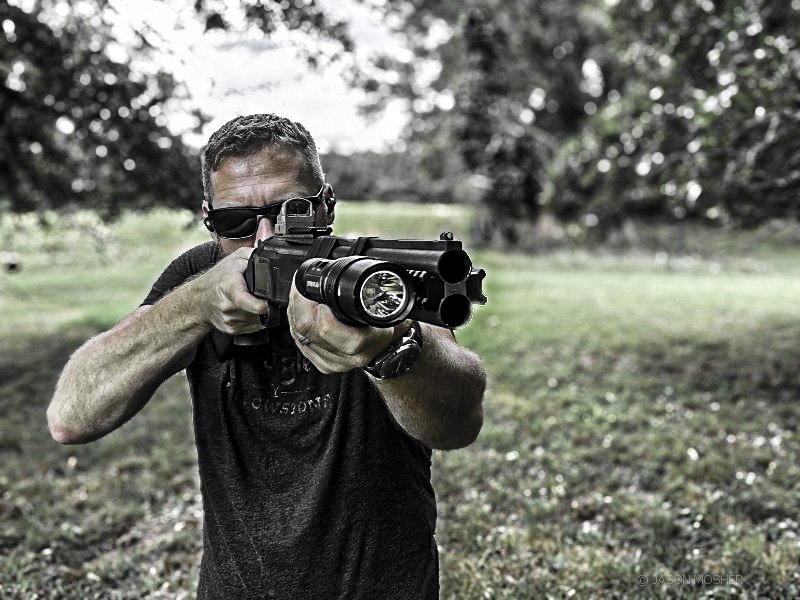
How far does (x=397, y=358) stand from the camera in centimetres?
147

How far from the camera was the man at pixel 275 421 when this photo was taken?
6.04 feet

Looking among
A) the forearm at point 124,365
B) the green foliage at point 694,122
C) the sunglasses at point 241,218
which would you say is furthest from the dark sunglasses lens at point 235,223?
the green foliage at point 694,122

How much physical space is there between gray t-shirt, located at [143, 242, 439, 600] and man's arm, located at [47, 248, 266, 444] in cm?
17

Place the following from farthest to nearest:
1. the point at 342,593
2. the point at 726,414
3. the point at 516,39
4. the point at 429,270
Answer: the point at 516,39 → the point at 726,414 → the point at 342,593 → the point at 429,270

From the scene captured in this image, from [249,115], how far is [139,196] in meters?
7.63

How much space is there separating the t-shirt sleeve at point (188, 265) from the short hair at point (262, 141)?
178 millimetres

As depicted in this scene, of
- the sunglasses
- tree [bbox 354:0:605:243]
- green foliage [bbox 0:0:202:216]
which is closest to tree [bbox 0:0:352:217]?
green foliage [bbox 0:0:202:216]

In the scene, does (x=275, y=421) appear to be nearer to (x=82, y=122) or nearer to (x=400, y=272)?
(x=400, y=272)

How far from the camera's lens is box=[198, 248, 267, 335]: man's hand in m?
1.63

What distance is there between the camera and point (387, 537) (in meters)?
1.99

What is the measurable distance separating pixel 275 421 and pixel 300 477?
7.0 inches

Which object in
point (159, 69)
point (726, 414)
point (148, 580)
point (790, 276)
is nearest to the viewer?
point (148, 580)

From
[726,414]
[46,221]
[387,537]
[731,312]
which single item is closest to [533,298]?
[731,312]

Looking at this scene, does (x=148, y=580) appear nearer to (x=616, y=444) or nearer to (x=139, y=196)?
(x=616, y=444)
